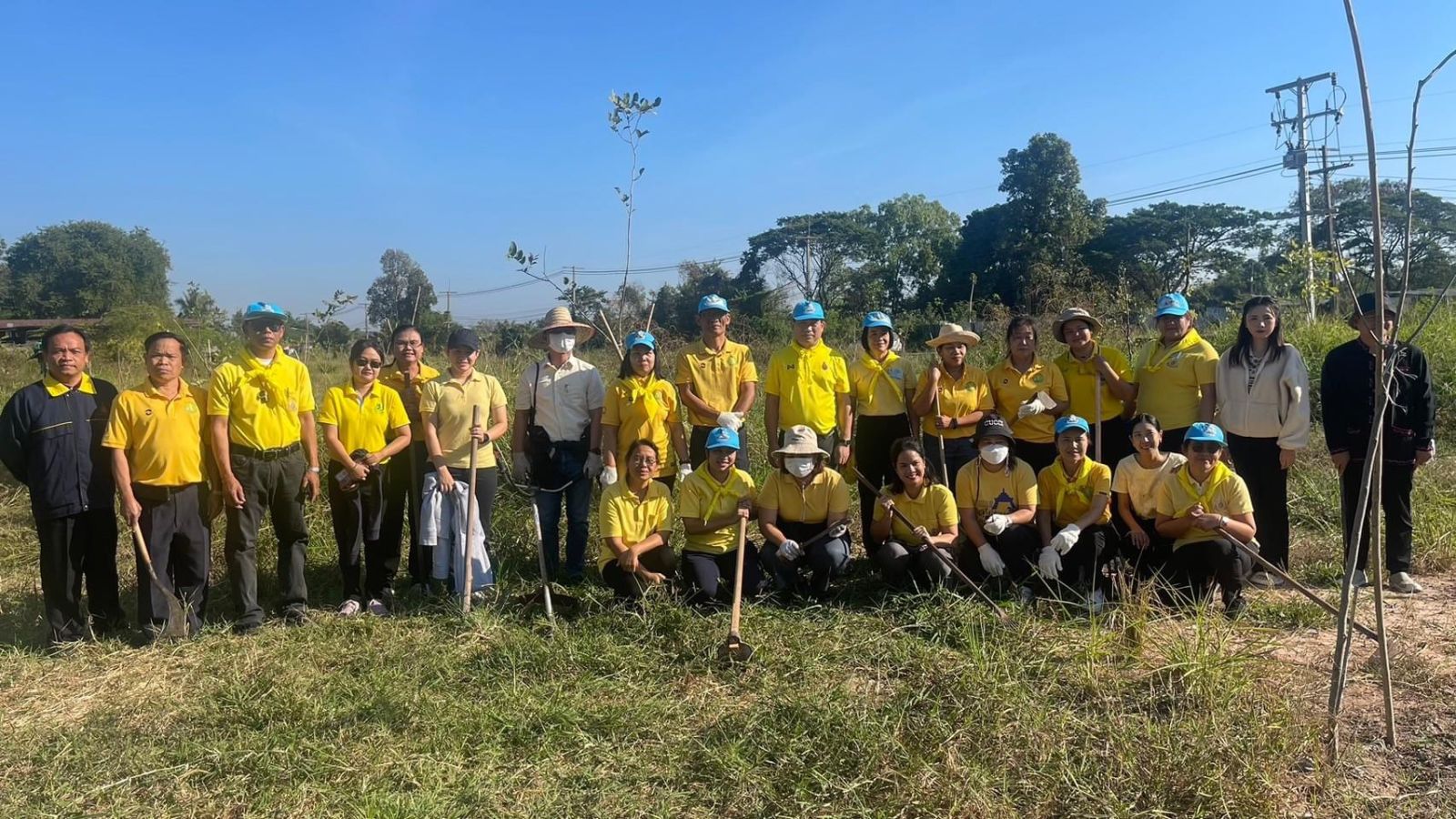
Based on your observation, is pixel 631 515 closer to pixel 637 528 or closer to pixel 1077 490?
pixel 637 528

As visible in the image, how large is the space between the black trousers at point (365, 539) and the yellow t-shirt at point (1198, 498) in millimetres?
4046

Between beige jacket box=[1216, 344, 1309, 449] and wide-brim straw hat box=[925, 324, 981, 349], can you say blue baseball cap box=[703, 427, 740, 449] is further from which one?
beige jacket box=[1216, 344, 1309, 449]

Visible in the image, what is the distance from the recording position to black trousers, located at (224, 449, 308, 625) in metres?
4.20

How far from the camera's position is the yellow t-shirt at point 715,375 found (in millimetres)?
4734

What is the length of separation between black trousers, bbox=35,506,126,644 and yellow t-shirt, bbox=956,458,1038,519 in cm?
432

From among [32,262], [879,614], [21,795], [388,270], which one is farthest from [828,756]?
[32,262]

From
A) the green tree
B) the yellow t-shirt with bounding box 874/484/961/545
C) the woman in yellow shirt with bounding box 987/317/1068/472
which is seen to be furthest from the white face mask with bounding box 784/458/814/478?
the green tree

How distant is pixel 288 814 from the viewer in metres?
2.57

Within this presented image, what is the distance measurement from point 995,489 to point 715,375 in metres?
1.62

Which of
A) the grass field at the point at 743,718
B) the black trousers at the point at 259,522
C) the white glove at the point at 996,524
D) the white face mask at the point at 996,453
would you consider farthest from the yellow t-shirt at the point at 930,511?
the black trousers at the point at 259,522

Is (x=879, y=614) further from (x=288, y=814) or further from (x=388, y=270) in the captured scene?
(x=388, y=270)

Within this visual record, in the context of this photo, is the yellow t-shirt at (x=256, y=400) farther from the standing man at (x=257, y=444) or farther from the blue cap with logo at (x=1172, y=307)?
the blue cap with logo at (x=1172, y=307)

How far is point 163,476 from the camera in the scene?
4004 mm

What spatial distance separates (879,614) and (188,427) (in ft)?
11.4
